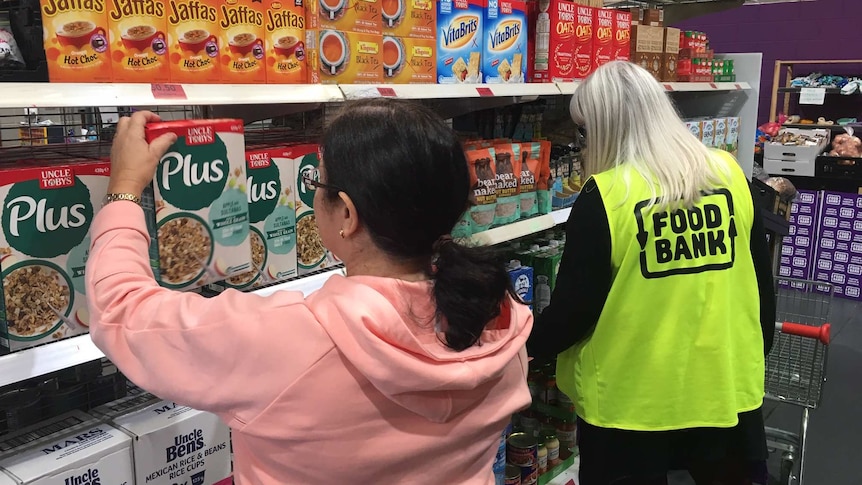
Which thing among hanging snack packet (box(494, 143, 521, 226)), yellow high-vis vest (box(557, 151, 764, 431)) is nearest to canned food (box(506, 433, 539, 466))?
yellow high-vis vest (box(557, 151, 764, 431))

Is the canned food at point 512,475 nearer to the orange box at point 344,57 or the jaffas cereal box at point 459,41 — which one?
the jaffas cereal box at point 459,41

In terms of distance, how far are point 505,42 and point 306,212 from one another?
100 cm

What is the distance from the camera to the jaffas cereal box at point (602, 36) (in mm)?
2748

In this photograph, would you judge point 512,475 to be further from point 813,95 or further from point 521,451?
point 813,95

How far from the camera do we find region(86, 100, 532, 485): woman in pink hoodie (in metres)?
1.04

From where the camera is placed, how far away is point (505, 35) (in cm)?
234

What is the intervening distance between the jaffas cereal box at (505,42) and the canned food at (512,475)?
1376 mm

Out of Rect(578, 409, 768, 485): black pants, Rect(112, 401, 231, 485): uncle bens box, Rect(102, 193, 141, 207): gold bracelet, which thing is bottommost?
Rect(578, 409, 768, 485): black pants

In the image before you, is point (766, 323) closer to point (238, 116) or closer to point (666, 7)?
point (238, 116)

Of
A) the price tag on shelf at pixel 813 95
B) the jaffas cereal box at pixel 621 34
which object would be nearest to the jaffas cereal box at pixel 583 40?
the jaffas cereal box at pixel 621 34

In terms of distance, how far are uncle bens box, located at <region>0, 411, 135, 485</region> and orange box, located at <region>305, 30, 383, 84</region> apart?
897mm

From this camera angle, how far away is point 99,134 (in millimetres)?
1769

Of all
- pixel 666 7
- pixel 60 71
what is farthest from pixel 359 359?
pixel 666 7

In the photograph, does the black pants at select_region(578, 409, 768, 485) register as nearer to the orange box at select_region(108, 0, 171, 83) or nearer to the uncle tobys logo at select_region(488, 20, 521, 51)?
the uncle tobys logo at select_region(488, 20, 521, 51)
